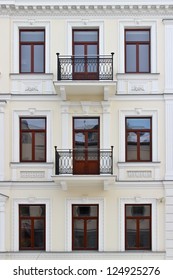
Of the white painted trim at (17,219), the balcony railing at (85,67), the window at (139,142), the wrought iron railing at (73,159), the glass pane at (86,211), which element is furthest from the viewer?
the window at (139,142)

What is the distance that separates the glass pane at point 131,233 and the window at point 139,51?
483 centimetres

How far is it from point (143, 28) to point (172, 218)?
6.09 m

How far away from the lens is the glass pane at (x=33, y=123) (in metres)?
15.4

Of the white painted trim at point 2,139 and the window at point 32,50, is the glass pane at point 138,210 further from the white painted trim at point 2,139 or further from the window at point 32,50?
the window at point 32,50

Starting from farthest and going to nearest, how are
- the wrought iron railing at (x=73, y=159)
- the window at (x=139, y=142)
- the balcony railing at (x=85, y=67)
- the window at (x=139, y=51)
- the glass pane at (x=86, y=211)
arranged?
the window at (x=139, y=51)
the window at (x=139, y=142)
the glass pane at (x=86, y=211)
the balcony railing at (x=85, y=67)
the wrought iron railing at (x=73, y=159)

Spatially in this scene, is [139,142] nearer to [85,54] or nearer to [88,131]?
[88,131]

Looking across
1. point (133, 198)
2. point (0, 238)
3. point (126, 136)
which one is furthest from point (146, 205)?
point (0, 238)

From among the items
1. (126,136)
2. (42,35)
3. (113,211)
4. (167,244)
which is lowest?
(167,244)

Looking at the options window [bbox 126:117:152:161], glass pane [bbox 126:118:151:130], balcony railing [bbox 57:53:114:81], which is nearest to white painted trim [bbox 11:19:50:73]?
balcony railing [bbox 57:53:114:81]

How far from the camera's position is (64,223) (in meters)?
15.1

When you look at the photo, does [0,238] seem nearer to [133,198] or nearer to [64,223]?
[64,223]

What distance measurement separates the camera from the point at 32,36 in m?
15.5

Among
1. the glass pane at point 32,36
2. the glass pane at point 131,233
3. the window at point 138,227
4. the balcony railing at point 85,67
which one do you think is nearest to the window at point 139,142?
the window at point 138,227

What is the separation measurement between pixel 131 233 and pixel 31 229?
315 cm
